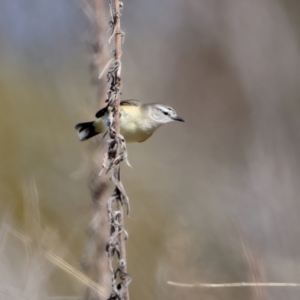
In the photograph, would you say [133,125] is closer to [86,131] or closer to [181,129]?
[86,131]

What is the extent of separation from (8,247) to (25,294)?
66 centimetres

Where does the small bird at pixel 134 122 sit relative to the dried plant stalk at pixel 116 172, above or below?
above

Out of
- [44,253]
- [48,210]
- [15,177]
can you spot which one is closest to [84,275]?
[44,253]

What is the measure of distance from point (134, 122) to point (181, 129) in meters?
1.41

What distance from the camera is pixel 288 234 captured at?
7.77 feet

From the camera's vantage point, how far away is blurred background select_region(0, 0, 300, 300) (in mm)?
2785

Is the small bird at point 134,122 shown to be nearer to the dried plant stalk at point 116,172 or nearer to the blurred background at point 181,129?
the blurred background at point 181,129

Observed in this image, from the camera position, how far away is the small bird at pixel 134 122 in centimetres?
228

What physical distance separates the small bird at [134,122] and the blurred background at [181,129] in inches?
13.7

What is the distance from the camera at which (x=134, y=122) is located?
2.32 meters

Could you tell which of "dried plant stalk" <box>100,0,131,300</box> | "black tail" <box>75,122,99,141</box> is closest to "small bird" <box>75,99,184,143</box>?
"black tail" <box>75,122,99,141</box>

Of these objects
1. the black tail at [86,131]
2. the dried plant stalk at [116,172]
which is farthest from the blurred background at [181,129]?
the dried plant stalk at [116,172]

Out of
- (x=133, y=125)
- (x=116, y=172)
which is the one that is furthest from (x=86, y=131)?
(x=116, y=172)

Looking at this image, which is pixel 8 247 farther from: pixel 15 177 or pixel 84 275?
pixel 15 177
